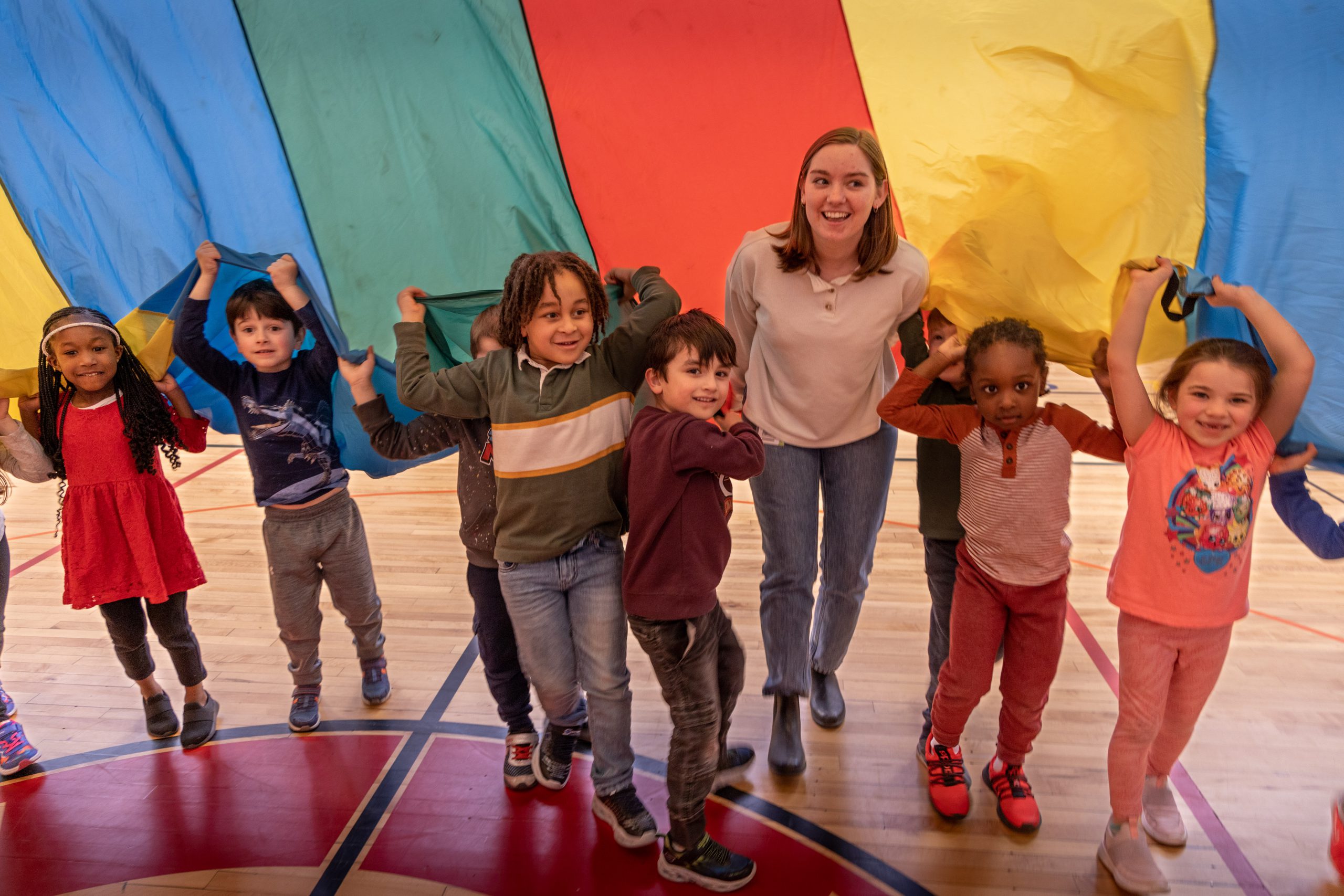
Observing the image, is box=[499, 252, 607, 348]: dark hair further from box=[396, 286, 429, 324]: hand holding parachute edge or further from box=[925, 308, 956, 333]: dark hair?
box=[925, 308, 956, 333]: dark hair

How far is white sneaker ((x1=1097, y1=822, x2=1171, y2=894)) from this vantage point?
1814mm

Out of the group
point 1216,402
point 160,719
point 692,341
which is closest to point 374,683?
point 160,719

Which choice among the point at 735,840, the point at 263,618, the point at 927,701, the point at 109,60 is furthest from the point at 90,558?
the point at 927,701

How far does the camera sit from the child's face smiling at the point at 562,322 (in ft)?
5.83

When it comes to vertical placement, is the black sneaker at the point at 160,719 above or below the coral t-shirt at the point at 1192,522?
below

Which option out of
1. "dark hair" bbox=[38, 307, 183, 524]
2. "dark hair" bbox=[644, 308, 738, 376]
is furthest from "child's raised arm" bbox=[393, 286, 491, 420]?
"dark hair" bbox=[38, 307, 183, 524]

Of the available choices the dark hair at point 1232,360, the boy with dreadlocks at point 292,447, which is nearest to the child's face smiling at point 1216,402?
the dark hair at point 1232,360

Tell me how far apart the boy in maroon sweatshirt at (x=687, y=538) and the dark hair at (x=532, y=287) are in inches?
6.2

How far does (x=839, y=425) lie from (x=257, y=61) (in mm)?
1582

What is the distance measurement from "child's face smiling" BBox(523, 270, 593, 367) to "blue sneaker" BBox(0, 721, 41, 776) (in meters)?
1.82

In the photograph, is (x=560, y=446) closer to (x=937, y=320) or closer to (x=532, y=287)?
(x=532, y=287)

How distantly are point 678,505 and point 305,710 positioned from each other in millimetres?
1419

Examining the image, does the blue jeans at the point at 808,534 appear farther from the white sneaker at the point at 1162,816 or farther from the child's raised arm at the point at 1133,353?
the white sneaker at the point at 1162,816

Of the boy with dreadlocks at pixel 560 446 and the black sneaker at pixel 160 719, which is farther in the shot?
the black sneaker at pixel 160 719
